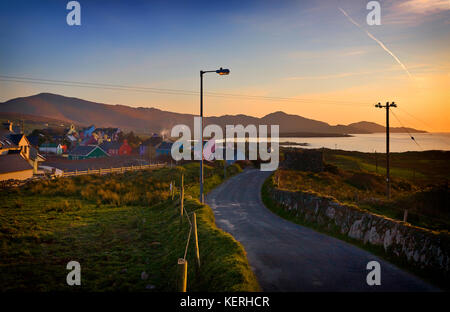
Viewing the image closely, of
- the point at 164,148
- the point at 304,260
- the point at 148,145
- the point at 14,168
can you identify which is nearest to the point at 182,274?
the point at 304,260

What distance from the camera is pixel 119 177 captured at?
153ft

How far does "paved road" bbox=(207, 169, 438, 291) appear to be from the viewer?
367 inches

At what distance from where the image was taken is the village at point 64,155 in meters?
43.7

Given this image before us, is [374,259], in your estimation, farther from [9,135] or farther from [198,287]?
[9,135]

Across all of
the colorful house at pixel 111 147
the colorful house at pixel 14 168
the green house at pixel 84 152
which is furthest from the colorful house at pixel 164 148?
the colorful house at pixel 14 168

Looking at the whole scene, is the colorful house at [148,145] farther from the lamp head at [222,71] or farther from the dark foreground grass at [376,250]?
the lamp head at [222,71]

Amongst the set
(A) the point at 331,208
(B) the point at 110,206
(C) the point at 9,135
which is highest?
(C) the point at 9,135

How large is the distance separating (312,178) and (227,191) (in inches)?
819

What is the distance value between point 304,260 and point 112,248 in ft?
31.8

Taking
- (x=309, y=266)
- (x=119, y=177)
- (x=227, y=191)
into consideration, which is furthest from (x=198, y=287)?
(x=119, y=177)

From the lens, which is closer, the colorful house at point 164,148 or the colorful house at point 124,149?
the colorful house at point 164,148

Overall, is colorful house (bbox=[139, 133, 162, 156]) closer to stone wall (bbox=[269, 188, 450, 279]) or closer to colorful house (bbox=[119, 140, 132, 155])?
colorful house (bbox=[119, 140, 132, 155])

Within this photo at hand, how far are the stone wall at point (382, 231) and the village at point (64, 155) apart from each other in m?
38.7

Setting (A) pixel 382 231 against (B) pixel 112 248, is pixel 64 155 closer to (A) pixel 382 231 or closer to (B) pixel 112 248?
Answer: (B) pixel 112 248
